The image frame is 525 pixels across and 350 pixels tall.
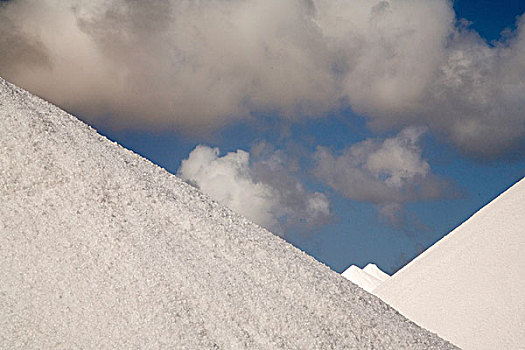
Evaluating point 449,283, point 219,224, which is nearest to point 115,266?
point 219,224

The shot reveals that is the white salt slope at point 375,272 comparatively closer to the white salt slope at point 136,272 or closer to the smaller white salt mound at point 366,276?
the smaller white salt mound at point 366,276

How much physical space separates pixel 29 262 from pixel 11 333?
523 mm

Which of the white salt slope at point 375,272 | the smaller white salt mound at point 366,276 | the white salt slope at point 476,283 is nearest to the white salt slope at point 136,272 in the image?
the white salt slope at point 476,283

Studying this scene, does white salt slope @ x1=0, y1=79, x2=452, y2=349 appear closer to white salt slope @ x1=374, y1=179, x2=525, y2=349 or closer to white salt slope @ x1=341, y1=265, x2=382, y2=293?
white salt slope @ x1=374, y1=179, x2=525, y2=349

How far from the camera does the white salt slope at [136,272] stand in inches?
135

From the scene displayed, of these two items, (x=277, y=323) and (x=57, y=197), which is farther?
(x=57, y=197)

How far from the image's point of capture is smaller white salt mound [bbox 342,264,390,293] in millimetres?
16547

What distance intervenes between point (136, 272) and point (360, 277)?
14436mm

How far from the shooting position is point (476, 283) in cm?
874

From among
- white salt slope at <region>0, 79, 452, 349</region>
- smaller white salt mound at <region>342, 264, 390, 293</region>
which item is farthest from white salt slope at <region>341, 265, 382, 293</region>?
white salt slope at <region>0, 79, 452, 349</region>

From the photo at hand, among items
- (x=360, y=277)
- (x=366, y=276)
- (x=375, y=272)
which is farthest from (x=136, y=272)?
(x=375, y=272)

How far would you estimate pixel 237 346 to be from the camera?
3402mm

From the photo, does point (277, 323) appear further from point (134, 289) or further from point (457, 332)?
point (457, 332)

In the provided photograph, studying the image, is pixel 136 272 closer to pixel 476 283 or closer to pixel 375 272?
pixel 476 283
